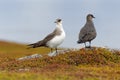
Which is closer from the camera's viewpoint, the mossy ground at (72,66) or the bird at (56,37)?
the mossy ground at (72,66)

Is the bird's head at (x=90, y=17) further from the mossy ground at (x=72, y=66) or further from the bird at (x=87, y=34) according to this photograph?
the mossy ground at (x=72, y=66)

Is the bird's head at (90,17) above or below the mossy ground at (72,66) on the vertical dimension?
above

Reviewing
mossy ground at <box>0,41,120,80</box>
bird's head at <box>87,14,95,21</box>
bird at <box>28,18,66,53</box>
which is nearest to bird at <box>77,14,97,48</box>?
mossy ground at <box>0,41,120,80</box>

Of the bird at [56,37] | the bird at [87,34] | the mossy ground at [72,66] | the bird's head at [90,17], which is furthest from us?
the bird's head at [90,17]

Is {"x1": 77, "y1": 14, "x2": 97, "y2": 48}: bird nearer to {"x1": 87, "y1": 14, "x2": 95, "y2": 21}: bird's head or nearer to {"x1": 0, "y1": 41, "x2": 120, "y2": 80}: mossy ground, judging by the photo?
{"x1": 0, "y1": 41, "x2": 120, "y2": 80}: mossy ground

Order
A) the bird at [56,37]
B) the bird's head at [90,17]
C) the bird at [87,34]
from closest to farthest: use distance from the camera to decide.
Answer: the bird at [56,37] < the bird at [87,34] < the bird's head at [90,17]

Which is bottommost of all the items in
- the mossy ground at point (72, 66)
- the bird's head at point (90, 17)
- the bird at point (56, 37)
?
the mossy ground at point (72, 66)

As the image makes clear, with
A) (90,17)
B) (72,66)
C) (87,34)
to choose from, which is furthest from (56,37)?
(90,17)

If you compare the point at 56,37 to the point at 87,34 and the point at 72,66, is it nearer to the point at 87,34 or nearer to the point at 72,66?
the point at 87,34

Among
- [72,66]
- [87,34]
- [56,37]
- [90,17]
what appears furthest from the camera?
[90,17]

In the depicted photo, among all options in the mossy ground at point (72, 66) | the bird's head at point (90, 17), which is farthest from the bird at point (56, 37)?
the bird's head at point (90, 17)

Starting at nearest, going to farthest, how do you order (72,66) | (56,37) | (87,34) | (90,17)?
(72,66), (56,37), (87,34), (90,17)

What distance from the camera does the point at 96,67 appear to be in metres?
29.7

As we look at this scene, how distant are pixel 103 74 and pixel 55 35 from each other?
5.33 m
